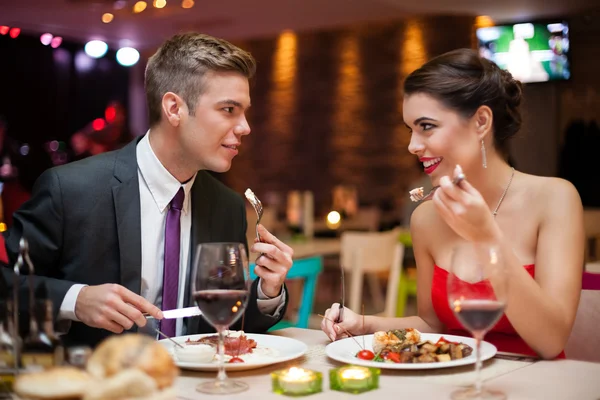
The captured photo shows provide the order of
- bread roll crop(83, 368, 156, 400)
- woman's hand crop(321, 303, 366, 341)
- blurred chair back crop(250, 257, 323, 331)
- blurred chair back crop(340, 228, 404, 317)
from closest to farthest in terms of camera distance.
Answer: bread roll crop(83, 368, 156, 400)
woman's hand crop(321, 303, 366, 341)
blurred chair back crop(250, 257, 323, 331)
blurred chair back crop(340, 228, 404, 317)

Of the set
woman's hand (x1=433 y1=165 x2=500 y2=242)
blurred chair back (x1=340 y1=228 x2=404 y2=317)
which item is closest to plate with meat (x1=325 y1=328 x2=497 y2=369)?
woman's hand (x1=433 y1=165 x2=500 y2=242)

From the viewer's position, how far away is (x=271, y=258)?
1.95 m

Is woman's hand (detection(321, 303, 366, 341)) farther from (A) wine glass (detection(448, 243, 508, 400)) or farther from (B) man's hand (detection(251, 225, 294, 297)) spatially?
(A) wine glass (detection(448, 243, 508, 400))

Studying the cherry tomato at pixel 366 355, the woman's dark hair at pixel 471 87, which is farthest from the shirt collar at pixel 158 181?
the cherry tomato at pixel 366 355

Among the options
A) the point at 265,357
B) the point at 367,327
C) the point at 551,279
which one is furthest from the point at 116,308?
the point at 551,279

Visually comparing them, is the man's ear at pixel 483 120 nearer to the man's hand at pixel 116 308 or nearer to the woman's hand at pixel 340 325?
the woman's hand at pixel 340 325

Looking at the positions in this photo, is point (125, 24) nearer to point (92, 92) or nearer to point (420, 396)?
point (92, 92)

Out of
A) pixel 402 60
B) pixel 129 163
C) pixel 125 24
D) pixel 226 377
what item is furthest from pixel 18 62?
pixel 226 377

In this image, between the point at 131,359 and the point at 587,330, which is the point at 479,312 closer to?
the point at 131,359

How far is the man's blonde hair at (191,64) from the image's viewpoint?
226 centimetres

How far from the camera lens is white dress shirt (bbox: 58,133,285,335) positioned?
2.18m

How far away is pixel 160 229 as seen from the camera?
221 cm

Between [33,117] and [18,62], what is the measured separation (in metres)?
0.84

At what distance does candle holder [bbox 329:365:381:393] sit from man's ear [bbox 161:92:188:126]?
1207 millimetres
